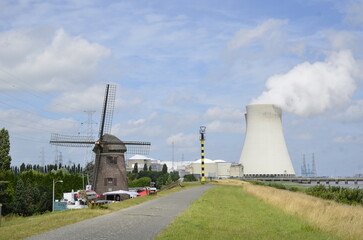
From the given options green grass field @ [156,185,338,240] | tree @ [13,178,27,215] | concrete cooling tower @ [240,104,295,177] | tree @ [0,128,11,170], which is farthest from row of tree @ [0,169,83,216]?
concrete cooling tower @ [240,104,295,177]

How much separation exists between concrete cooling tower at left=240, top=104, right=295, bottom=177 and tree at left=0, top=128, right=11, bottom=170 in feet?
124

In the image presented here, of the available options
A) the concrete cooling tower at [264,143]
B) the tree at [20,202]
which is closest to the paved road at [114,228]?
the tree at [20,202]

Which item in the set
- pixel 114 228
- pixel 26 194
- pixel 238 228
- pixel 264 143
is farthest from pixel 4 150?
pixel 238 228

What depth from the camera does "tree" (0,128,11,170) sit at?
6756 centimetres

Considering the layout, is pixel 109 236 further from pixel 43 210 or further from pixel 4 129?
pixel 4 129

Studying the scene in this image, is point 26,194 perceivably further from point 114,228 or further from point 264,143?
point 264,143

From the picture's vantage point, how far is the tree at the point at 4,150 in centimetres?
6756

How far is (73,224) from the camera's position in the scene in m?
14.2

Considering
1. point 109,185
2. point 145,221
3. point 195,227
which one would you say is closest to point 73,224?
point 145,221

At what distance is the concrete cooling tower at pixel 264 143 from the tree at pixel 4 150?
124 ft

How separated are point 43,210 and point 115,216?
1397 inches

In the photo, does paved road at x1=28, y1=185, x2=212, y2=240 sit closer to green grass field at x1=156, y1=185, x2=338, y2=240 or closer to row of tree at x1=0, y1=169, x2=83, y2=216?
green grass field at x1=156, y1=185, x2=338, y2=240

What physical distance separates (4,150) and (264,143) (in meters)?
40.1

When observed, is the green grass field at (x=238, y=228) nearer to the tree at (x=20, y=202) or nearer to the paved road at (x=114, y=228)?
the paved road at (x=114, y=228)
